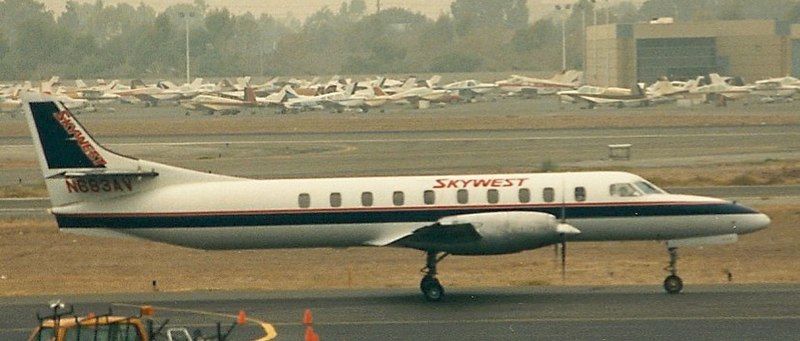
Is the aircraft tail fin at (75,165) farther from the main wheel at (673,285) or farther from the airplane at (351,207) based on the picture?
the main wheel at (673,285)

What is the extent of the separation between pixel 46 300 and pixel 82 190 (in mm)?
2447

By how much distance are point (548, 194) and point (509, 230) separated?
1455 millimetres

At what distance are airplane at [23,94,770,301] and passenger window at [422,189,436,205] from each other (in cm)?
2

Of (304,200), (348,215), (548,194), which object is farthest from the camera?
(304,200)

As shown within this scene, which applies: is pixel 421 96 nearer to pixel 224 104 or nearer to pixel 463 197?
pixel 224 104

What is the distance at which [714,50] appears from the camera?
510ft

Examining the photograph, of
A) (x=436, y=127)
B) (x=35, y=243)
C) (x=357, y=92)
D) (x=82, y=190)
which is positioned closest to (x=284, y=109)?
(x=357, y=92)

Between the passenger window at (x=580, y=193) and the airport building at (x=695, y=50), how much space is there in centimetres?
12372

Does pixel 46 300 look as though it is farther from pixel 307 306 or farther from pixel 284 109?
pixel 284 109

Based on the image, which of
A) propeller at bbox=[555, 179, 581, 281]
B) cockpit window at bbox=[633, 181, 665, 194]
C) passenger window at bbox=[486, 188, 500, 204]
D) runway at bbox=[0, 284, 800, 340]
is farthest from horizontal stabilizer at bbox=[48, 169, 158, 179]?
cockpit window at bbox=[633, 181, 665, 194]

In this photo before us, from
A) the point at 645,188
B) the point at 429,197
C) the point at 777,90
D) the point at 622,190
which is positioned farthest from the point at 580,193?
the point at 777,90

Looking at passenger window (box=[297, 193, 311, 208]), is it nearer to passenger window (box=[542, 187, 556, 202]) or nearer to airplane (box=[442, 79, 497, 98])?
passenger window (box=[542, 187, 556, 202])

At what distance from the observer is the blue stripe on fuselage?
2959 cm

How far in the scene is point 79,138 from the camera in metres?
30.7
